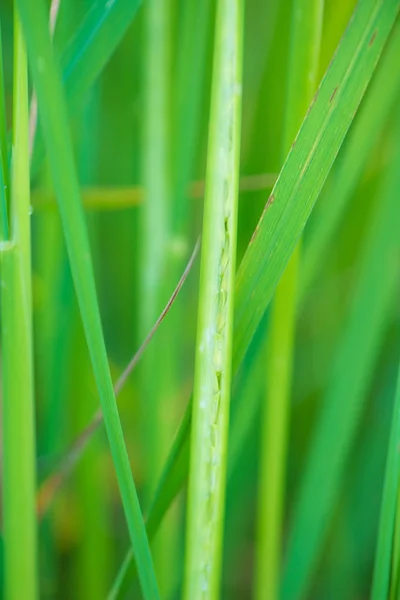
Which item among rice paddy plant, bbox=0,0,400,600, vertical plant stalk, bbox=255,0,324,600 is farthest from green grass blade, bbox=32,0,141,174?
vertical plant stalk, bbox=255,0,324,600

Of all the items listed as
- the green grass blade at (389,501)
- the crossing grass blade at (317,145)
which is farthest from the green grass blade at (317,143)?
the green grass blade at (389,501)

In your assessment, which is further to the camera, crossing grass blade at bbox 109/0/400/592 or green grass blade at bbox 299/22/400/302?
green grass blade at bbox 299/22/400/302

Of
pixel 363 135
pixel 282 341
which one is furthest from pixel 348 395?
pixel 363 135

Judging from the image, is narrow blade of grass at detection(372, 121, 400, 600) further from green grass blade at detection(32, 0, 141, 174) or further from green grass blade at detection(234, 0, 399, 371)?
green grass blade at detection(32, 0, 141, 174)

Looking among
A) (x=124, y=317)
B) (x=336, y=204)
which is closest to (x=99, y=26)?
(x=336, y=204)

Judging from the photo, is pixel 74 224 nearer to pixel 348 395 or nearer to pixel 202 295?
pixel 202 295

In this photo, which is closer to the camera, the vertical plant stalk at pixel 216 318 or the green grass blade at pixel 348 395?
the vertical plant stalk at pixel 216 318

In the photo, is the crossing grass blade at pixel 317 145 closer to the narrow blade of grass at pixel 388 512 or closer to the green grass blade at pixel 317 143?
the green grass blade at pixel 317 143
